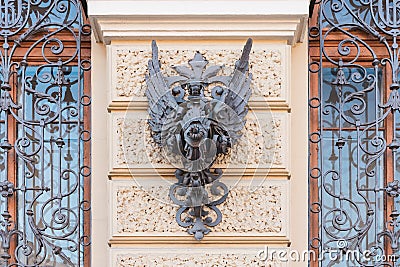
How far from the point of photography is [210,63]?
4.03 meters

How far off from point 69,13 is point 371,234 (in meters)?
1.95

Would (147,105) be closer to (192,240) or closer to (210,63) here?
(210,63)

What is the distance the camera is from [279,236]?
3.93 meters

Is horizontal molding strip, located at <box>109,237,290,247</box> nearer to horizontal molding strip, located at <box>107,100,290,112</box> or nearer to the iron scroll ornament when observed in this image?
the iron scroll ornament

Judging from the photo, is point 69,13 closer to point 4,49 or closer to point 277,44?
point 4,49

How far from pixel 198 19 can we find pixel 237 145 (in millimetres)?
643

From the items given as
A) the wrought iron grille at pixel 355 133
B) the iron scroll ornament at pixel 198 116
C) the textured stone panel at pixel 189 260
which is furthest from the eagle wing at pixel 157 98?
the wrought iron grille at pixel 355 133

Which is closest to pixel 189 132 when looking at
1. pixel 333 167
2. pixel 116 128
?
pixel 116 128

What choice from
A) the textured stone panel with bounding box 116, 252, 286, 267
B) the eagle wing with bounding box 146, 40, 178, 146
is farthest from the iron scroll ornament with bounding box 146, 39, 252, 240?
the textured stone panel with bounding box 116, 252, 286, 267

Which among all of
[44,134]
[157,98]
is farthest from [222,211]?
[44,134]

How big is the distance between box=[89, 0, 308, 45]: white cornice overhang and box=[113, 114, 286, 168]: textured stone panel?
1.38 ft

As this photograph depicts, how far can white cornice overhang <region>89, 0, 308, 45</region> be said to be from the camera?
3.97 meters

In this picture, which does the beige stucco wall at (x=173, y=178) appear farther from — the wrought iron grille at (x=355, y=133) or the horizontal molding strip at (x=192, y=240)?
the wrought iron grille at (x=355, y=133)

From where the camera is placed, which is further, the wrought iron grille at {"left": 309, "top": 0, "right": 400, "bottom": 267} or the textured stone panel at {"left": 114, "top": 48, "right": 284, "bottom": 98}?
the wrought iron grille at {"left": 309, "top": 0, "right": 400, "bottom": 267}
